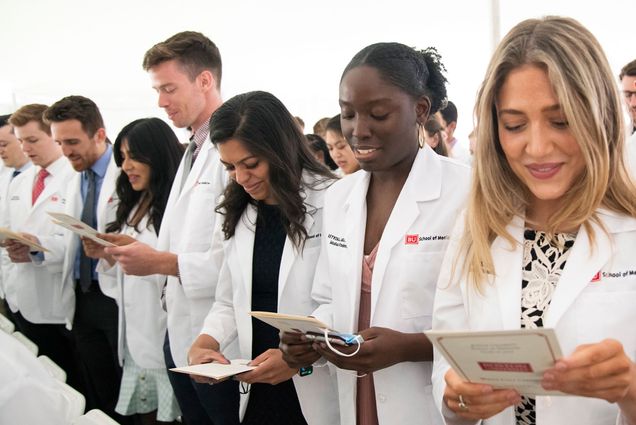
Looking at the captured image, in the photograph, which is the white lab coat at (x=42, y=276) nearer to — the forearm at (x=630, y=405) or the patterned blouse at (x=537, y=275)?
the patterned blouse at (x=537, y=275)

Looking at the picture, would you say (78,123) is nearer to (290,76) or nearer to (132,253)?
(132,253)

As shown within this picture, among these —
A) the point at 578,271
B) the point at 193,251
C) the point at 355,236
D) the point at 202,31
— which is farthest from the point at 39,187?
the point at 578,271

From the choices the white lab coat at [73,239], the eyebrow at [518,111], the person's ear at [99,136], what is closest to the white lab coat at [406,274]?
the eyebrow at [518,111]

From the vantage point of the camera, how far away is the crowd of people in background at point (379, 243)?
1165mm

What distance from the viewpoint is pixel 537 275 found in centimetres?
125

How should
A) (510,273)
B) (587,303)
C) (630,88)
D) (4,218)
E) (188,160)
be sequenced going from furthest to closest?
1. (4,218)
2. (630,88)
3. (188,160)
4. (510,273)
5. (587,303)

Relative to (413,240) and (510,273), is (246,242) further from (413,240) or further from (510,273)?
(510,273)

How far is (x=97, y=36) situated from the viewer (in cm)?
668

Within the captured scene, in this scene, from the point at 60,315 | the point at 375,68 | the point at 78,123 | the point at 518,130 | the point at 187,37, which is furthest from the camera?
the point at 60,315

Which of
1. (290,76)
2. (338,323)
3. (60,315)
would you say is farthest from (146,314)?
(290,76)

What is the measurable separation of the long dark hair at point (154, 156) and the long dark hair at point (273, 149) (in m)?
0.94

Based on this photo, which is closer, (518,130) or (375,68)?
(518,130)

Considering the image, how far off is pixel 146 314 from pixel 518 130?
217cm

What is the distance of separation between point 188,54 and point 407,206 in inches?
61.6
